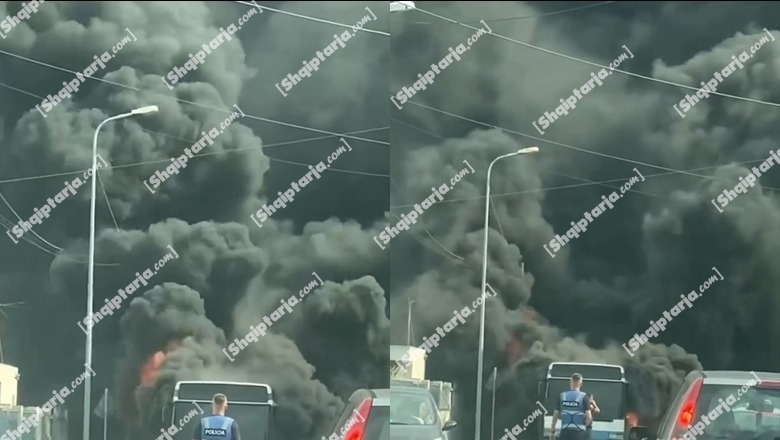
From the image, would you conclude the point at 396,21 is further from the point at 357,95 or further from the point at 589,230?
the point at 589,230

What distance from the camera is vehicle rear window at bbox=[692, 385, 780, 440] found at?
4379mm

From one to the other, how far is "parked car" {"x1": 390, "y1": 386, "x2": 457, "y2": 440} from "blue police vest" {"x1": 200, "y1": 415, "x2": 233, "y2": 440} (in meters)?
0.91

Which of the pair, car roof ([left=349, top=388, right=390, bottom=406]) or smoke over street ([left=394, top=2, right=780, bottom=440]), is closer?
smoke over street ([left=394, top=2, right=780, bottom=440])

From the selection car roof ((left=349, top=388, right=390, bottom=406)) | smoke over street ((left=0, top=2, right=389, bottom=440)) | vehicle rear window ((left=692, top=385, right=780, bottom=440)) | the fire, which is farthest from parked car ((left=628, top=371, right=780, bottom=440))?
the fire

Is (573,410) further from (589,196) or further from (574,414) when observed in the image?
(589,196)

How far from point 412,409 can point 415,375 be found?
0.20 m

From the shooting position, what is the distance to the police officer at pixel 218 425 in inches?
187

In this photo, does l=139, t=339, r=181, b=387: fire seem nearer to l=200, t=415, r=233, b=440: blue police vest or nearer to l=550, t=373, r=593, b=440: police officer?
l=200, t=415, r=233, b=440: blue police vest

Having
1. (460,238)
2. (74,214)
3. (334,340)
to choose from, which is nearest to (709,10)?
(460,238)

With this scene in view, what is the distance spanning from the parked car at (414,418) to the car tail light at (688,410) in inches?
47.4

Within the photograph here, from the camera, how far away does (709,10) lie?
4.75 m

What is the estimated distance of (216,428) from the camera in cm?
477

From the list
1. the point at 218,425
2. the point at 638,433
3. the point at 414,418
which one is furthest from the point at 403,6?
the point at 638,433

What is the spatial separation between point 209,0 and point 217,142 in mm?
865
